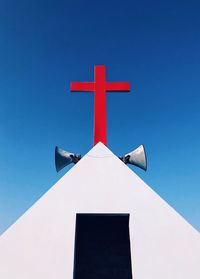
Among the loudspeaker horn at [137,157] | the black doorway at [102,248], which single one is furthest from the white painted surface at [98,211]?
the loudspeaker horn at [137,157]

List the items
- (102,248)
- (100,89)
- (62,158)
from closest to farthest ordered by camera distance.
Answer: (102,248)
(100,89)
(62,158)

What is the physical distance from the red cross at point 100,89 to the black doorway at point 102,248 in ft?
Result: 9.39

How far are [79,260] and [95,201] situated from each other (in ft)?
6.96

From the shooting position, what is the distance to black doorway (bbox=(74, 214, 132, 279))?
708 centimetres

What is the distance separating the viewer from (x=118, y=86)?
9.68 metres

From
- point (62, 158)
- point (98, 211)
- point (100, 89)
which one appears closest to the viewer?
point (98, 211)

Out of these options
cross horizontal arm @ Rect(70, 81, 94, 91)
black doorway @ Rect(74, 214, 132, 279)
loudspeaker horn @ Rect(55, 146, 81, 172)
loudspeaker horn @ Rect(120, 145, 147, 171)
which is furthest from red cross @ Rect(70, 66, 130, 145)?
black doorway @ Rect(74, 214, 132, 279)

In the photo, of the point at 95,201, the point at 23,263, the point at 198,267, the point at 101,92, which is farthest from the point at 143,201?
the point at 101,92

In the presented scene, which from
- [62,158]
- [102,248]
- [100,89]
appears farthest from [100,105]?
[102,248]

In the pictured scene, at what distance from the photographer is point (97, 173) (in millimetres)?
6953

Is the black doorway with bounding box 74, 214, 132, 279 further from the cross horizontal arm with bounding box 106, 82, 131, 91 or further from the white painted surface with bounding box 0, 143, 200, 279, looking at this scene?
the cross horizontal arm with bounding box 106, 82, 131, 91

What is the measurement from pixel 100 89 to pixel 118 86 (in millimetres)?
702

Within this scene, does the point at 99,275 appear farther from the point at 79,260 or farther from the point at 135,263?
the point at 135,263

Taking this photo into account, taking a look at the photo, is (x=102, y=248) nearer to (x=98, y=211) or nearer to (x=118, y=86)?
(x=98, y=211)
